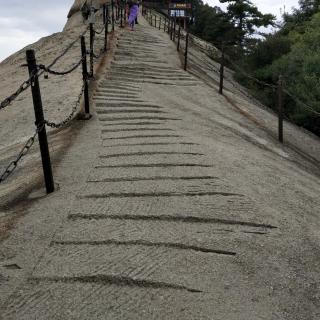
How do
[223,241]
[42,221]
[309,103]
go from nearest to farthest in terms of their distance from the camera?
1. [223,241]
2. [42,221]
3. [309,103]

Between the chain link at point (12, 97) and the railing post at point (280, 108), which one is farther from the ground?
the chain link at point (12, 97)

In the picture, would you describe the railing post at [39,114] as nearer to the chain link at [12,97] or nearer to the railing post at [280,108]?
the chain link at [12,97]

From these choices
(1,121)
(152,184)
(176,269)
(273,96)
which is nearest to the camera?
(176,269)

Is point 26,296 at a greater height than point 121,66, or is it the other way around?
point 121,66

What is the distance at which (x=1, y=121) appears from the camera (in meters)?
8.81

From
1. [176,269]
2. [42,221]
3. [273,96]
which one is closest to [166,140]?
[42,221]

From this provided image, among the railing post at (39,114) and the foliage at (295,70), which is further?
the foliage at (295,70)

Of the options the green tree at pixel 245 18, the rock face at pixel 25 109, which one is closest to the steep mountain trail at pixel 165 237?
the rock face at pixel 25 109

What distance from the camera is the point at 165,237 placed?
12.4 ft

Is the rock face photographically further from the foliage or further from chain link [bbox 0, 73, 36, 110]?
the foliage

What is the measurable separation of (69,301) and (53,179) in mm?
2265

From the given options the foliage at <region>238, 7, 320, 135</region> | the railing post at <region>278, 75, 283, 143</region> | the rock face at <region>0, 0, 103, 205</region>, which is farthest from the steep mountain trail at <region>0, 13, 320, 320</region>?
the foliage at <region>238, 7, 320, 135</region>

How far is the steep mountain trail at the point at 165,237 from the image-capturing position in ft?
9.93

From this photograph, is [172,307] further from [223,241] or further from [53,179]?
[53,179]
